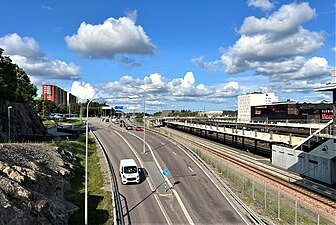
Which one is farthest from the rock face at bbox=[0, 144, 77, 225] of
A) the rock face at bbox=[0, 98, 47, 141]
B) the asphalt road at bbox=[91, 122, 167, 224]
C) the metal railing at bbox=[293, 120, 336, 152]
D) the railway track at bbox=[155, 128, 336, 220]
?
the metal railing at bbox=[293, 120, 336, 152]

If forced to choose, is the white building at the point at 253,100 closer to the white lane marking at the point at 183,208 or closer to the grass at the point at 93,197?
the grass at the point at 93,197

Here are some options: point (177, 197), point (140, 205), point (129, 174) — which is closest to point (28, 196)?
point (140, 205)

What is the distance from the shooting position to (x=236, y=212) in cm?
2356

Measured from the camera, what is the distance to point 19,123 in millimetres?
54688

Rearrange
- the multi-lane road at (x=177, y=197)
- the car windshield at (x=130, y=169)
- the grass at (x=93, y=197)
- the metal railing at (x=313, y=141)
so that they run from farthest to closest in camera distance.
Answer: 1. the metal railing at (x=313, y=141)
2. the car windshield at (x=130, y=169)
3. the multi-lane road at (x=177, y=197)
4. the grass at (x=93, y=197)

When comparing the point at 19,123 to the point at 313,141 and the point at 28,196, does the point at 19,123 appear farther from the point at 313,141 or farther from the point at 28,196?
the point at 313,141

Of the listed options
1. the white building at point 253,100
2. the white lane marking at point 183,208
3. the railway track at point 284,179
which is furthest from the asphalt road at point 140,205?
the white building at point 253,100

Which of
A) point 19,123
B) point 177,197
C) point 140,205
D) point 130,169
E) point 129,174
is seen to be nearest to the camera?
point 140,205

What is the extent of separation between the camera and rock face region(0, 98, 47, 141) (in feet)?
165

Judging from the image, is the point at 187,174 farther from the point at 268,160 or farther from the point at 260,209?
the point at 268,160

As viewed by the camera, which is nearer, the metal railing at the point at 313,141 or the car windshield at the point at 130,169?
the car windshield at the point at 130,169

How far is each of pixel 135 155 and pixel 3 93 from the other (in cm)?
3132

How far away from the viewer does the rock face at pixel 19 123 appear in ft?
165

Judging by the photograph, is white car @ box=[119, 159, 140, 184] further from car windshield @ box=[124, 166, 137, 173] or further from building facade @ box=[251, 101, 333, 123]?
building facade @ box=[251, 101, 333, 123]
